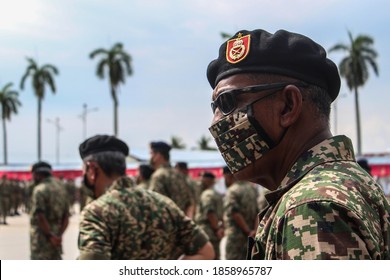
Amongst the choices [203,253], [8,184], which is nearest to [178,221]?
[203,253]

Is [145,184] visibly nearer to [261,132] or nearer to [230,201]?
[230,201]

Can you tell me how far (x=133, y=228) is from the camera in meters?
2.70

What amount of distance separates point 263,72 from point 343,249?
20.4 inches

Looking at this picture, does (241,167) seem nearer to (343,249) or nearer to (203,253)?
(343,249)

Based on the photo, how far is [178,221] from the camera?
2.87 metres

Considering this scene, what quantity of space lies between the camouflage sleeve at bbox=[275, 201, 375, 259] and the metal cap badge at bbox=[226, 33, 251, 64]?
1.55ft

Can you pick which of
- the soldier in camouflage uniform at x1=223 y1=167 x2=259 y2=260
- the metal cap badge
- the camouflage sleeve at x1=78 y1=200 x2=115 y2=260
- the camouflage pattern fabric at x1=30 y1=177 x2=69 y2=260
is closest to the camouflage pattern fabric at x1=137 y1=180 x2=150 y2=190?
the soldier in camouflage uniform at x1=223 y1=167 x2=259 y2=260

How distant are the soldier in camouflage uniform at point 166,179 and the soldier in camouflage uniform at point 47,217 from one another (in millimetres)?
1159

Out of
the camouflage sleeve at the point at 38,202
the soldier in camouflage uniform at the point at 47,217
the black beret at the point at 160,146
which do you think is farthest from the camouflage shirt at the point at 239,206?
the camouflage sleeve at the point at 38,202

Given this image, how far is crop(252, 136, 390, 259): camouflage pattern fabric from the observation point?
106 cm

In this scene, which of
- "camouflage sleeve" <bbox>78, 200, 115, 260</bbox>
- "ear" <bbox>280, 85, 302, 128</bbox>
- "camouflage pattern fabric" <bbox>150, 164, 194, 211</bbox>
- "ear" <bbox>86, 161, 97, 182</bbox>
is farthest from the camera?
"camouflage pattern fabric" <bbox>150, 164, 194, 211</bbox>

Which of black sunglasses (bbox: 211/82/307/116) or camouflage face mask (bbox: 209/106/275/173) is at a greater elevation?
black sunglasses (bbox: 211/82/307/116)

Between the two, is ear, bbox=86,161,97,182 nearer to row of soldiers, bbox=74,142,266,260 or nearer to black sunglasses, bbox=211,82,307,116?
black sunglasses, bbox=211,82,307,116

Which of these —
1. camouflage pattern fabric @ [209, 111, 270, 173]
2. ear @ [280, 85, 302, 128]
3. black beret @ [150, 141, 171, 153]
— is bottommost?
camouflage pattern fabric @ [209, 111, 270, 173]
